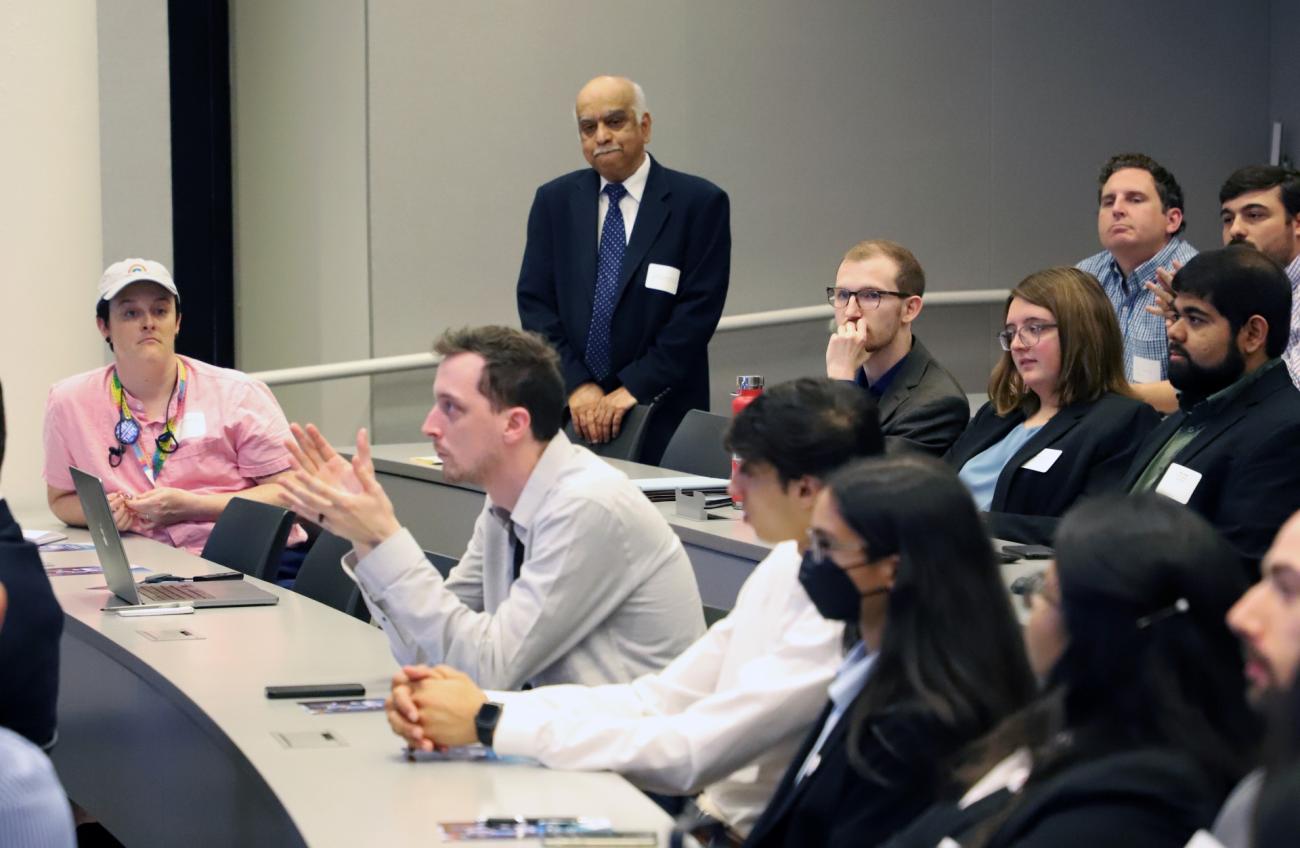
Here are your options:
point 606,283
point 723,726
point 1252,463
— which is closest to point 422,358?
point 606,283

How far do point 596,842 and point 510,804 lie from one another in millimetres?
214

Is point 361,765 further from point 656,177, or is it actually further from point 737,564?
point 656,177

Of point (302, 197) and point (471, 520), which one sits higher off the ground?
point (302, 197)

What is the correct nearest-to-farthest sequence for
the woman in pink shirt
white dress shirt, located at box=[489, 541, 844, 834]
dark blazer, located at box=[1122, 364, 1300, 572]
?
1. white dress shirt, located at box=[489, 541, 844, 834]
2. dark blazer, located at box=[1122, 364, 1300, 572]
3. the woman in pink shirt

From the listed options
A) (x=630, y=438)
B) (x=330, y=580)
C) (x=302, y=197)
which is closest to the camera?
(x=330, y=580)

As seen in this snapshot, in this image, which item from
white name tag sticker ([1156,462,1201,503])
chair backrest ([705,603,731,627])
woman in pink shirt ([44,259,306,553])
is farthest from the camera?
woman in pink shirt ([44,259,306,553])

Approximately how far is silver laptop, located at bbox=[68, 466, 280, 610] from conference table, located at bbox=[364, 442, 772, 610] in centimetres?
94

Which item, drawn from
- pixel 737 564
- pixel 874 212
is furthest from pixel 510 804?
pixel 874 212

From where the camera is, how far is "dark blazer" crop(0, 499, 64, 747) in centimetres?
230

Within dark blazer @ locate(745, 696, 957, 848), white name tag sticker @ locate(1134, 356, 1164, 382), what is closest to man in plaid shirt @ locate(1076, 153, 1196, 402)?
white name tag sticker @ locate(1134, 356, 1164, 382)

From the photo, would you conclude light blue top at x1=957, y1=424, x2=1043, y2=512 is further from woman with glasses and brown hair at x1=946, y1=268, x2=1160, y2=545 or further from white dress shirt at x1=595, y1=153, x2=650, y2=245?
white dress shirt at x1=595, y1=153, x2=650, y2=245

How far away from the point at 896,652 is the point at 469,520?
3770 mm

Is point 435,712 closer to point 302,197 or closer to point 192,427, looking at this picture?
point 192,427

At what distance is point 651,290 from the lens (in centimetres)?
584
